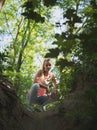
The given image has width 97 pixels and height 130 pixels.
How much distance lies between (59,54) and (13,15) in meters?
26.4

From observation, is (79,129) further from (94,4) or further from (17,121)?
(94,4)

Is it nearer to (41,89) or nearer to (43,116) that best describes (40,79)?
(41,89)

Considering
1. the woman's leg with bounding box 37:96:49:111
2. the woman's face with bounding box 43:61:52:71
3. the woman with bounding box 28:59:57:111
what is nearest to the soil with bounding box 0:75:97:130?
the woman with bounding box 28:59:57:111

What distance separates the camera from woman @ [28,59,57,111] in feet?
18.2

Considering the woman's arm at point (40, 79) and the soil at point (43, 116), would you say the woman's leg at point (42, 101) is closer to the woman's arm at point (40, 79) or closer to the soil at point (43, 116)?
the woman's arm at point (40, 79)

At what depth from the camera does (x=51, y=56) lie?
2.72 metres

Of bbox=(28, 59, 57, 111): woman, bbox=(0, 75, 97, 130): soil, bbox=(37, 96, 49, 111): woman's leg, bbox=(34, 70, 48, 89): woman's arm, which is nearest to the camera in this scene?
bbox=(0, 75, 97, 130): soil

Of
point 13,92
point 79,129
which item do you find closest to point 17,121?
point 13,92

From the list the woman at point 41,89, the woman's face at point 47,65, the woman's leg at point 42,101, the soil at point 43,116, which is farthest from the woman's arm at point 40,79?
the soil at point 43,116

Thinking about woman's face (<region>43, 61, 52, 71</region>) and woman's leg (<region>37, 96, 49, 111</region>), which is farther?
woman's face (<region>43, 61, 52, 71</region>)

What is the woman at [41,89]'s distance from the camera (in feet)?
18.2

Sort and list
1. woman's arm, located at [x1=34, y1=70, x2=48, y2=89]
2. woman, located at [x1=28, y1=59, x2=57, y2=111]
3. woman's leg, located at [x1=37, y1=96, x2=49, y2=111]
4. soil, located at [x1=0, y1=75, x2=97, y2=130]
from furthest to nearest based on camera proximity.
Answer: woman's arm, located at [x1=34, y1=70, x2=48, y2=89], woman's leg, located at [x1=37, y1=96, x2=49, y2=111], woman, located at [x1=28, y1=59, x2=57, y2=111], soil, located at [x1=0, y1=75, x2=97, y2=130]

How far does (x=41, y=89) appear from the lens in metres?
6.11

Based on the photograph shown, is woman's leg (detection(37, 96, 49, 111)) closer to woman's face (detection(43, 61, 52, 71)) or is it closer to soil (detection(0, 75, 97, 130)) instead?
woman's face (detection(43, 61, 52, 71))
